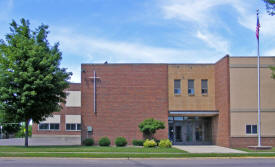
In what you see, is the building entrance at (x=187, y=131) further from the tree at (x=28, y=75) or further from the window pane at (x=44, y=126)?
the window pane at (x=44, y=126)

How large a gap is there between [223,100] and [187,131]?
634cm

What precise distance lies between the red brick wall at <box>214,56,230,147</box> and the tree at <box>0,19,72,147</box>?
14808mm

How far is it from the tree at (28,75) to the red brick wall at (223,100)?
14808 millimetres

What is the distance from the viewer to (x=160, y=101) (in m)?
36.5

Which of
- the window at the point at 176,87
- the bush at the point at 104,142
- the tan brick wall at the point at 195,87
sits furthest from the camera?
the window at the point at 176,87

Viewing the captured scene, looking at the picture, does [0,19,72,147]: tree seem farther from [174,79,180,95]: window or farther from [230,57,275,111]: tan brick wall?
[230,57,275,111]: tan brick wall

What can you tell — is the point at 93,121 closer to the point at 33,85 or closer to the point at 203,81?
the point at 33,85

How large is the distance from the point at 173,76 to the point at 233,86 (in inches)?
262

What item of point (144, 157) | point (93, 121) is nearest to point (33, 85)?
point (93, 121)

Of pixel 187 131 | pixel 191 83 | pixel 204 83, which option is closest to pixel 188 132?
pixel 187 131

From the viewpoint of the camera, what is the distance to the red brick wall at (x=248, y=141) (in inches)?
1271

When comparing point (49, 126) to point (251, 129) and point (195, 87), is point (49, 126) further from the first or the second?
point (251, 129)

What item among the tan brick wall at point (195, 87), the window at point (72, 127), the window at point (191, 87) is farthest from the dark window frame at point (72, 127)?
the window at point (191, 87)

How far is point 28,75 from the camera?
28656mm
